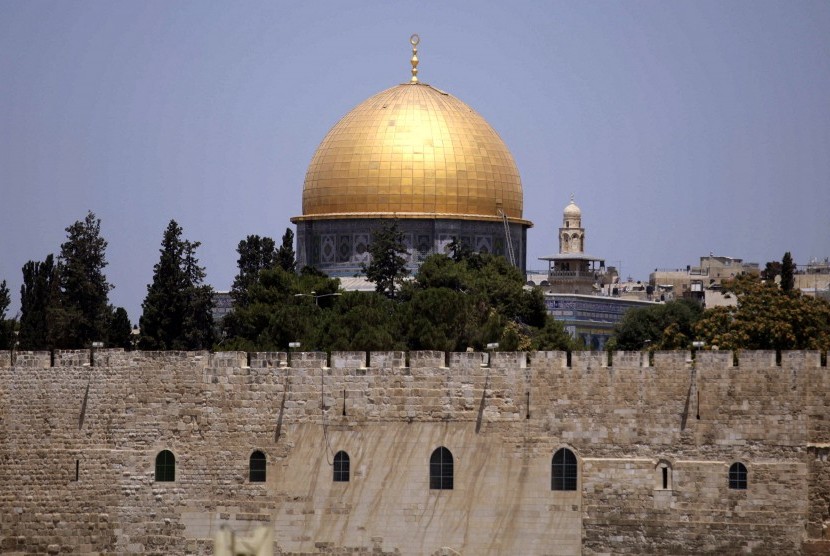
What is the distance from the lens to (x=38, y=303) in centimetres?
6066

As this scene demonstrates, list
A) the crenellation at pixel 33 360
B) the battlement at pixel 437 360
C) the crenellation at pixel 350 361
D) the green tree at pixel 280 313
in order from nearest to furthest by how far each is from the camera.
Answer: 1. the battlement at pixel 437 360
2. the crenellation at pixel 350 361
3. the crenellation at pixel 33 360
4. the green tree at pixel 280 313

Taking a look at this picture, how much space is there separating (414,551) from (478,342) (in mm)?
15769

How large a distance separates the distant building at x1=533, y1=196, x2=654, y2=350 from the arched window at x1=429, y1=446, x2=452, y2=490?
48.5 meters

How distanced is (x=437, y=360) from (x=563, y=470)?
9.15 feet

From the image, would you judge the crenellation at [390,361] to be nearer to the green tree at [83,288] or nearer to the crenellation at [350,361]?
the crenellation at [350,361]

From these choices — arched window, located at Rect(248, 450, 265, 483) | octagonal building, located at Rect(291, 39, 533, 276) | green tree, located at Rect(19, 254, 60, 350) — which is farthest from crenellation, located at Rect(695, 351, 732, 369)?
octagonal building, located at Rect(291, 39, 533, 276)

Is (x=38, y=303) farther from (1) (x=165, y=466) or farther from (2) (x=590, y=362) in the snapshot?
(2) (x=590, y=362)

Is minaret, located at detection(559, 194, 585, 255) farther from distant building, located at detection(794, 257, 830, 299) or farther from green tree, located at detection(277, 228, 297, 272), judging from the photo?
green tree, located at detection(277, 228, 297, 272)

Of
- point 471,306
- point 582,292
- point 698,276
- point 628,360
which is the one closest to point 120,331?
point 471,306

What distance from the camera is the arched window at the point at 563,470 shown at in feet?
124

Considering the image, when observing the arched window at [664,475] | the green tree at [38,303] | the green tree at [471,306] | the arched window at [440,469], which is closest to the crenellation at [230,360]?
the arched window at [440,469]

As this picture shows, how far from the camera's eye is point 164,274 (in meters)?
66.2

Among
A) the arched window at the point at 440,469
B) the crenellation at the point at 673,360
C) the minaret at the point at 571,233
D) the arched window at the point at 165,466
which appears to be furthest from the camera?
the minaret at the point at 571,233

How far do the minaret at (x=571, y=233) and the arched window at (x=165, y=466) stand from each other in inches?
3063
